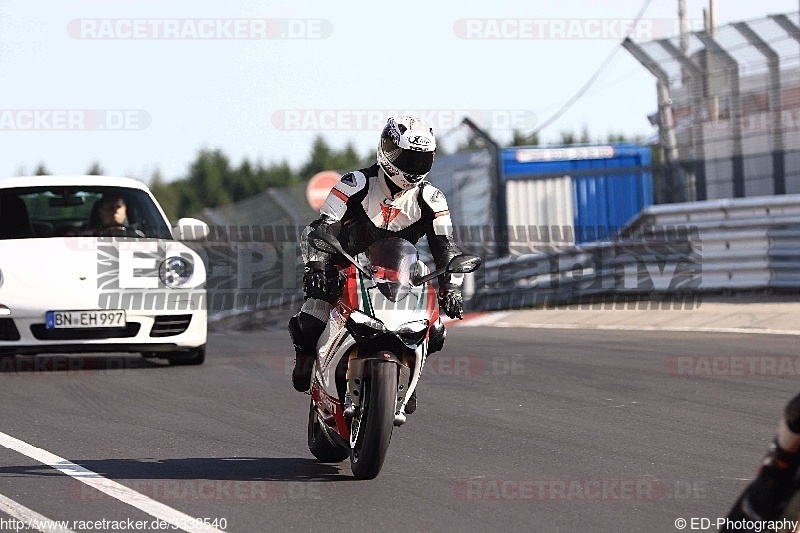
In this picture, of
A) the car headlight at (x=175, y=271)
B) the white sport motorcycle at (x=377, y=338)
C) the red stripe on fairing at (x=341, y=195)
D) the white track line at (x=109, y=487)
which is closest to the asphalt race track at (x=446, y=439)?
the white track line at (x=109, y=487)

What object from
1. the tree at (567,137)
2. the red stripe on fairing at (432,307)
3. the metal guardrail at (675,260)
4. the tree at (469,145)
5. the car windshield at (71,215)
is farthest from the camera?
the tree at (567,137)

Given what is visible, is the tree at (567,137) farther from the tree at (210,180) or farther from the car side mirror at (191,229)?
the car side mirror at (191,229)

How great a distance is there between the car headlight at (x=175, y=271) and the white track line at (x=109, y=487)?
3632 millimetres

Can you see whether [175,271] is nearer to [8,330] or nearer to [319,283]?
[8,330]

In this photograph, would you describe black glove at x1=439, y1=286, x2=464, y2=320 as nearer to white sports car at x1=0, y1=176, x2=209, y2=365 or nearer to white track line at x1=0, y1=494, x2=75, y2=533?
white track line at x1=0, y1=494, x2=75, y2=533

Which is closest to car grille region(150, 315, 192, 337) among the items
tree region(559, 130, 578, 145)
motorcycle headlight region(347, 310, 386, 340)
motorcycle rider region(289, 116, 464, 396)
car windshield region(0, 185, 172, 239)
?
car windshield region(0, 185, 172, 239)

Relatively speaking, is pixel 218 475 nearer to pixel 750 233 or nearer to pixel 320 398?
pixel 320 398

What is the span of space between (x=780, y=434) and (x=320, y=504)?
2.48 meters

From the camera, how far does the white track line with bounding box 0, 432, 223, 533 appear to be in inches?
217

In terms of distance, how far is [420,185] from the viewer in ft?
21.6

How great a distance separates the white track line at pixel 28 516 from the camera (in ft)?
17.8

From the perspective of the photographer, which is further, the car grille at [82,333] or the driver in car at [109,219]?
the driver in car at [109,219]

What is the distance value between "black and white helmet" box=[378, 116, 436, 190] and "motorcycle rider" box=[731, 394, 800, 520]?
2631mm

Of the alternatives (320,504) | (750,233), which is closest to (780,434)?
(320,504)
